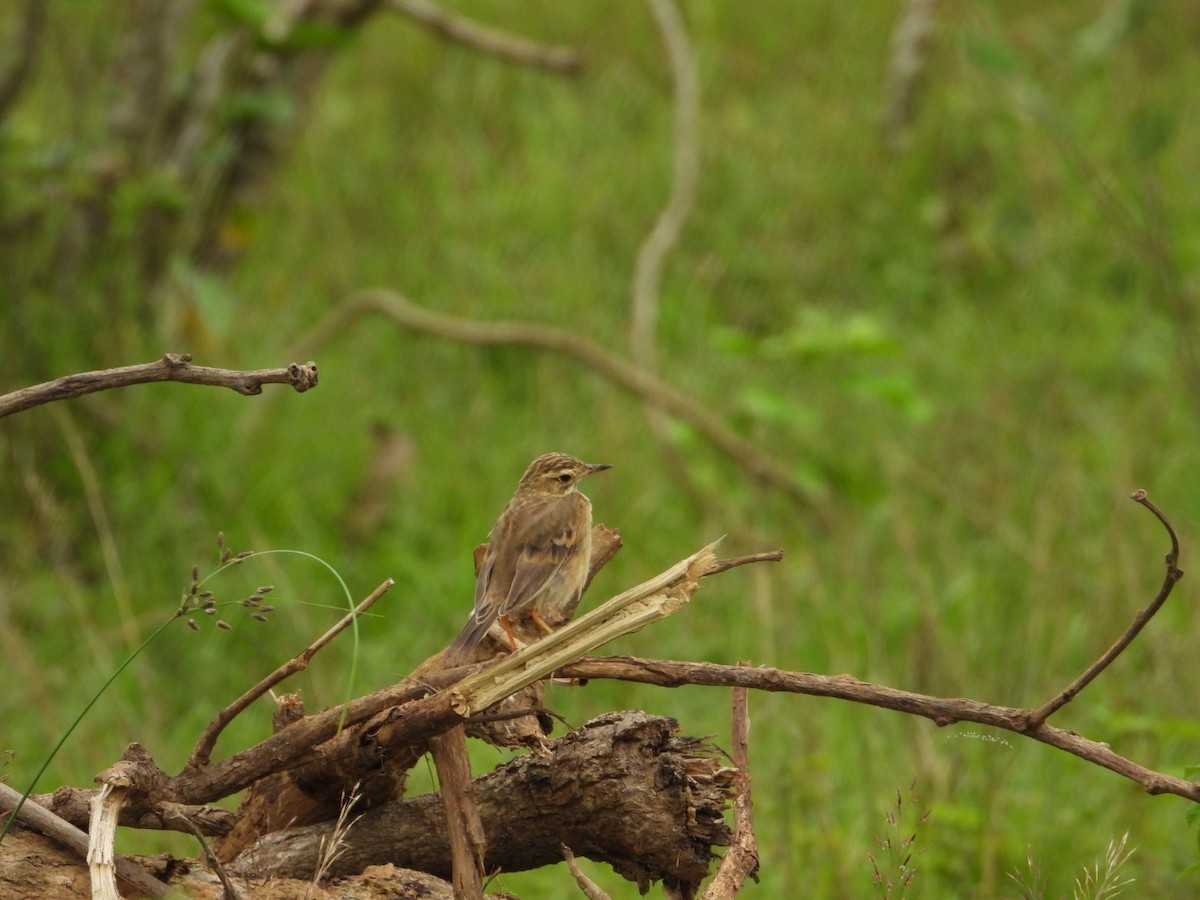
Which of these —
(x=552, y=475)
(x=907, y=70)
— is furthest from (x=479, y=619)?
(x=907, y=70)

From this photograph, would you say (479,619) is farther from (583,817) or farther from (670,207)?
→ (670,207)

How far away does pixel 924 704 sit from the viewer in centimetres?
241

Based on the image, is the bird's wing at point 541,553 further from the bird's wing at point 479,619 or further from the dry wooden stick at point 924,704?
the dry wooden stick at point 924,704

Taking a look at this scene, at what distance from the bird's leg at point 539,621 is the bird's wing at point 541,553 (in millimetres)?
47

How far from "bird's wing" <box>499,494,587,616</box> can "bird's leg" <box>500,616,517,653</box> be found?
0.03m

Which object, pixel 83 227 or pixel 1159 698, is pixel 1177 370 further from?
pixel 83 227

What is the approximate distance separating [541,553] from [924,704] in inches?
52.8

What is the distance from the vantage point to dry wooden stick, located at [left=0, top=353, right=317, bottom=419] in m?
2.28

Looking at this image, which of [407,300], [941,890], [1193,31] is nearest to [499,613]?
[941,890]

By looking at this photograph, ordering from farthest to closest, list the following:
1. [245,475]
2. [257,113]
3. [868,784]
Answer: [257,113] → [245,475] → [868,784]

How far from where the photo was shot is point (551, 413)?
331 inches

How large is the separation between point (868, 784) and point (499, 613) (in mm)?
2315

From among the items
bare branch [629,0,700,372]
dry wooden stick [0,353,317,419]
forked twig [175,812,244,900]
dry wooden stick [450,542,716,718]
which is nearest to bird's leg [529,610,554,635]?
dry wooden stick [450,542,716,718]

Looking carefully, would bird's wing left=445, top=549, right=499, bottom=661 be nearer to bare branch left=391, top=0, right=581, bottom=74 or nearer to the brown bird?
the brown bird
